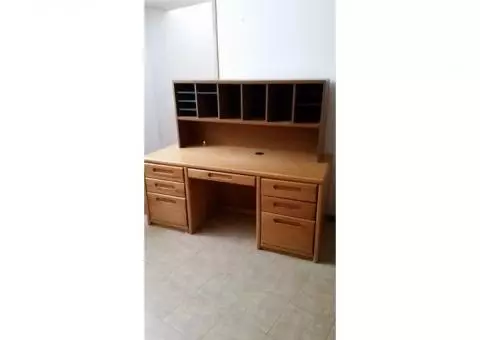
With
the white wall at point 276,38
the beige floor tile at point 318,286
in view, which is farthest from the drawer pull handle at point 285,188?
the white wall at point 276,38

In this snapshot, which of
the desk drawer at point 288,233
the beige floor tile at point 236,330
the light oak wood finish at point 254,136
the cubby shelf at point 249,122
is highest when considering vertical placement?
the cubby shelf at point 249,122

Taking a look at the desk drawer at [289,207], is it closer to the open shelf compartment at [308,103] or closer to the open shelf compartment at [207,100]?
the open shelf compartment at [308,103]

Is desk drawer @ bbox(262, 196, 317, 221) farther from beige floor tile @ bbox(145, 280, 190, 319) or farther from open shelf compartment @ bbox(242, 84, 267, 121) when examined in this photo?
beige floor tile @ bbox(145, 280, 190, 319)

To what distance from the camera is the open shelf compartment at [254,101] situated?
2.89 meters

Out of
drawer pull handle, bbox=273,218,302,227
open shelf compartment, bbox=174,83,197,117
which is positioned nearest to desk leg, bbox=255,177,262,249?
drawer pull handle, bbox=273,218,302,227

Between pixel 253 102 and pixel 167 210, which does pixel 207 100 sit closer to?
pixel 253 102

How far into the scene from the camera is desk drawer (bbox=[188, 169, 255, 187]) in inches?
103

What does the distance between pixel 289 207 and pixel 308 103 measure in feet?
2.84

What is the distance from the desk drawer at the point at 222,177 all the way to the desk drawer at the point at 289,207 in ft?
0.59
